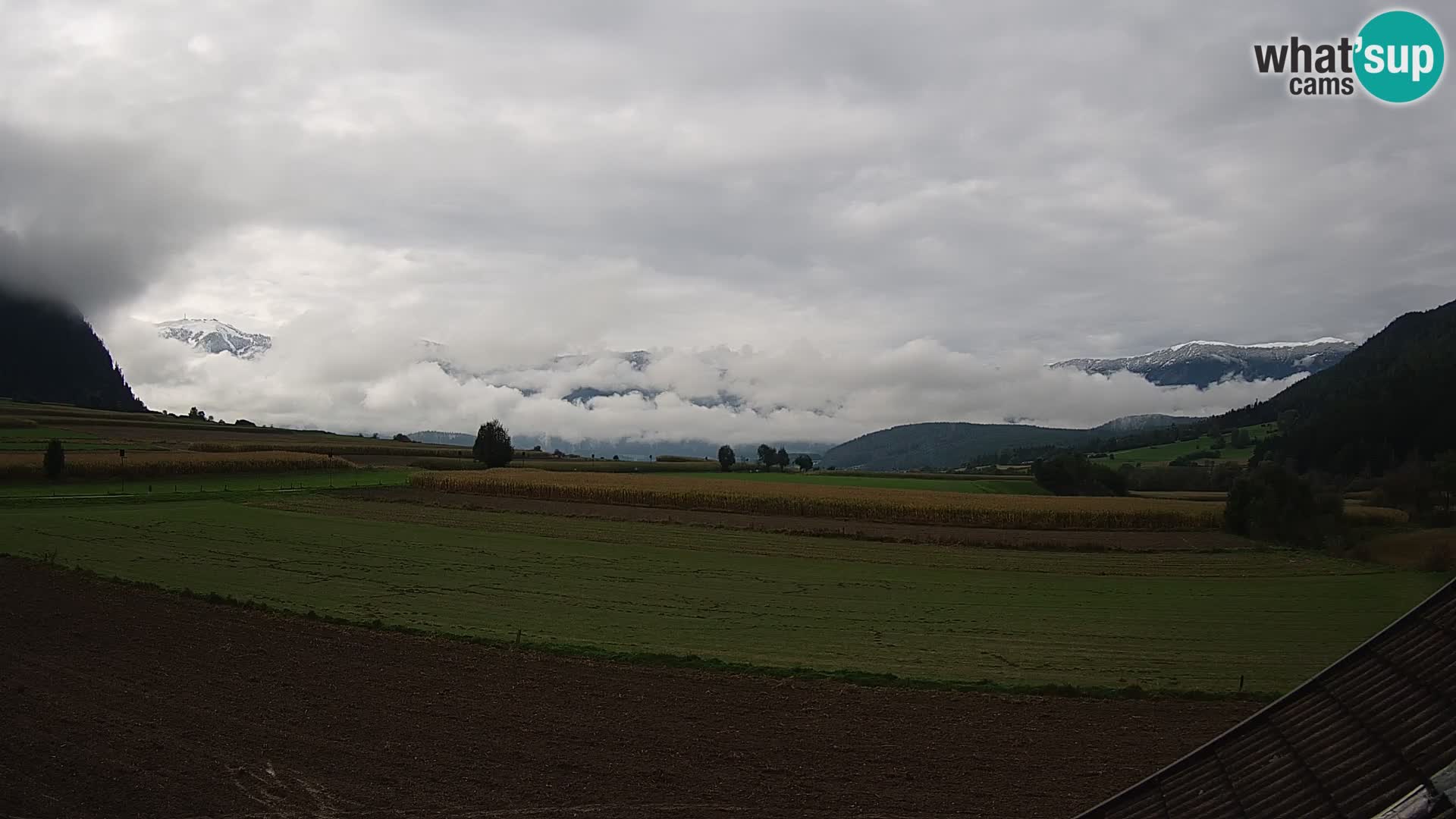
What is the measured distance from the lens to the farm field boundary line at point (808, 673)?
17797 mm

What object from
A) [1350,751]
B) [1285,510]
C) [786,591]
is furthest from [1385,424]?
[1350,751]

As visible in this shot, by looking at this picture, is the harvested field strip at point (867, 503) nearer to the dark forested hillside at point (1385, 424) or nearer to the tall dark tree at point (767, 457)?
the dark forested hillside at point (1385, 424)

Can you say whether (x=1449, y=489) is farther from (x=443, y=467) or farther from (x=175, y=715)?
(x=443, y=467)

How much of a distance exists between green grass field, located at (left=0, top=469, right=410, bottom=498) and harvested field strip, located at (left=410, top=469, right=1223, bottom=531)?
10.9 meters

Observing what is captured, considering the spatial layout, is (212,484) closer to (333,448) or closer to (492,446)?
(492,446)

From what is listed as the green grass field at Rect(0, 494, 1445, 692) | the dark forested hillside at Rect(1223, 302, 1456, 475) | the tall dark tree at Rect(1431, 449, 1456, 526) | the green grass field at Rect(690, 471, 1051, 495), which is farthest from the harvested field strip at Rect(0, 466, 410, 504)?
the dark forested hillside at Rect(1223, 302, 1456, 475)

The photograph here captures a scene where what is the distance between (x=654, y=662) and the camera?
19.2m

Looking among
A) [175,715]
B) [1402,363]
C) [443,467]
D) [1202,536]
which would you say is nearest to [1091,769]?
[175,715]

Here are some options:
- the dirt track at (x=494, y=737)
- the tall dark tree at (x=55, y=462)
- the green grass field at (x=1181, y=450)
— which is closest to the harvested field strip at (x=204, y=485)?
the tall dark tree at (x=55, y=462)

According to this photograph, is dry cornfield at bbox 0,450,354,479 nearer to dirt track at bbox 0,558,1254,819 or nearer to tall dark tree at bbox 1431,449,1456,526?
dirt track at bbox 0,558,1254,819

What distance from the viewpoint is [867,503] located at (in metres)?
59.6

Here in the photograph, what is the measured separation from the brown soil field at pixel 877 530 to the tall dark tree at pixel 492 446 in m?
33.9

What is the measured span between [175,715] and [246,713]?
1.05 m

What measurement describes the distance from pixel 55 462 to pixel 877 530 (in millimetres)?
57883
